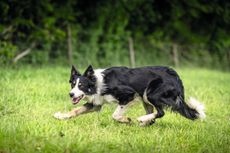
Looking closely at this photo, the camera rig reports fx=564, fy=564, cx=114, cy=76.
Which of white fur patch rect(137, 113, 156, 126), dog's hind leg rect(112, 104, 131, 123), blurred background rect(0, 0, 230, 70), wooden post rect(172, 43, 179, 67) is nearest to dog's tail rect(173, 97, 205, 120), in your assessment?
white fur patch rect(137, 113, 156, 126)

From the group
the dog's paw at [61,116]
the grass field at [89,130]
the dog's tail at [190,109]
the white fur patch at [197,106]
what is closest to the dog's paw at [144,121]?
the grass field at [89,130]

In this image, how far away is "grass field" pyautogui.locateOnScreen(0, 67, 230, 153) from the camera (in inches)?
331

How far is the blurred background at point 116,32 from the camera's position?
2256 centimetres

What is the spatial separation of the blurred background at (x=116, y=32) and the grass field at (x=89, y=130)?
710 cm

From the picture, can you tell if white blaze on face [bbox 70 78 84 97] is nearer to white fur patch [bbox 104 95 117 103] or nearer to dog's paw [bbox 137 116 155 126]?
white fur patch [bbox 104 95 117 103]

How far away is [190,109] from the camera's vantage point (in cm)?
1083


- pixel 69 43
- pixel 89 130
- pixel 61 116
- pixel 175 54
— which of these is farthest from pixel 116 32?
pixel 89 130

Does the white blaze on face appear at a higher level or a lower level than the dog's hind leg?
higher

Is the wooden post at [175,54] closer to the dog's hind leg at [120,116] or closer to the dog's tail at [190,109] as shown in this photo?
the dog's tail at [190,109]

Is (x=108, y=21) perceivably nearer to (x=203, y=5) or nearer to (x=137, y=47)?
(x=137, y=47)

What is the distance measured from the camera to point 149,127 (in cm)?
1038

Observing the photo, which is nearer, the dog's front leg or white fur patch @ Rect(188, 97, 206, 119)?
the dog's front leg

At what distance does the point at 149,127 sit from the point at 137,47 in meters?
17.8

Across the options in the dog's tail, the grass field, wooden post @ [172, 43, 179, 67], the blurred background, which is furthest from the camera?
wooden post @ [172, 43, 179, 67]
